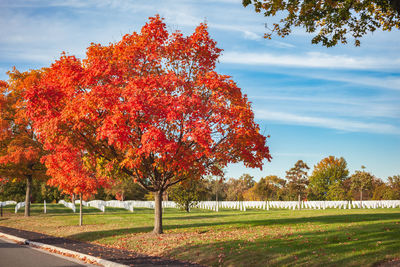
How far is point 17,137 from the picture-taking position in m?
32.5

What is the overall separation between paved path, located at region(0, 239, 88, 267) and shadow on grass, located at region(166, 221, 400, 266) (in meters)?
3.38

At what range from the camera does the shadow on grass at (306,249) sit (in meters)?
9.34

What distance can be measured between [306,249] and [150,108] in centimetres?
750

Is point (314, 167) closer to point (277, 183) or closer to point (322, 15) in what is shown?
point (277, 183)

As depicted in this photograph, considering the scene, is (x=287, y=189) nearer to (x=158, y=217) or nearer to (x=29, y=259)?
(x=158, y=217)

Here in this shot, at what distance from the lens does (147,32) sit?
16.1 meters

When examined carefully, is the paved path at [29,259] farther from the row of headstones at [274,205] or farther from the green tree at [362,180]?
the green tree at [362,180]

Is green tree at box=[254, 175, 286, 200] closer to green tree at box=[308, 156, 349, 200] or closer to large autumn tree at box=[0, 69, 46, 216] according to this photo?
A: green tree at box=[308, 156, 349, 200]

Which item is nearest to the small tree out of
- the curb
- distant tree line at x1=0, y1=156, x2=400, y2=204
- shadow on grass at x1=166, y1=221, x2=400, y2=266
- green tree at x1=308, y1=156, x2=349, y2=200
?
distant tree line at x1=0, y1=156, x2=400, y2=204

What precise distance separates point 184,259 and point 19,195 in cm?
5561

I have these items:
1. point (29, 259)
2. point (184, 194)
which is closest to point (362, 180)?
point (184, 194)

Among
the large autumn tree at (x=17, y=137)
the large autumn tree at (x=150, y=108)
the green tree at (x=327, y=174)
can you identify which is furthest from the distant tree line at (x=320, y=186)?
the large autumn tree at (x=150, y=108)

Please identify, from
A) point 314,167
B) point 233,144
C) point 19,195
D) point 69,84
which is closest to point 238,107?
point 233,144

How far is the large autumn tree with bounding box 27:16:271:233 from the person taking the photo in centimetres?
1404
